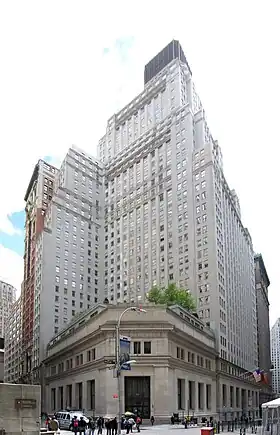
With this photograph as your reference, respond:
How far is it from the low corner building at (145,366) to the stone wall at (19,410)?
125 ft

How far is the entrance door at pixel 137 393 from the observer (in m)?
70.3

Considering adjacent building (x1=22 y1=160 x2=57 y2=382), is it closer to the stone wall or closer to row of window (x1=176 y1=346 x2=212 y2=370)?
row of window (x1=176 y1=346 x2=212 y2=370)

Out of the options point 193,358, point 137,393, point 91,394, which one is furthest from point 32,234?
point 137,393

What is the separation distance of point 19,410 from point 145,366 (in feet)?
150

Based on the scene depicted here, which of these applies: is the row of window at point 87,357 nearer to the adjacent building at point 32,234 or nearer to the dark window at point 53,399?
the dark window at point 53,399

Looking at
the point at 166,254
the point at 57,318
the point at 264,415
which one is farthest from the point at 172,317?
the point at 57,318

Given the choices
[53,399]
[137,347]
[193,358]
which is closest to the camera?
[137,347]

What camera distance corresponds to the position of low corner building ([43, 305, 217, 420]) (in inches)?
2771

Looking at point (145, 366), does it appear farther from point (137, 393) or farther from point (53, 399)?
point (53, 399)

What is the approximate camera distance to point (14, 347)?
180750 mm

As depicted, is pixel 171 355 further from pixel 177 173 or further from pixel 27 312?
pixel 27 312

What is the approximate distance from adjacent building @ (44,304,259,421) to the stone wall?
3031 cm

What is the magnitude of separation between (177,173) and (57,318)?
41481 millimetres

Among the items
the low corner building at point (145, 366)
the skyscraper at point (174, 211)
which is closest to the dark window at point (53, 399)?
the low corner building at point (145, 366)
